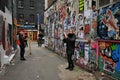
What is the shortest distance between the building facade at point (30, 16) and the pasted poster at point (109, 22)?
148 ft

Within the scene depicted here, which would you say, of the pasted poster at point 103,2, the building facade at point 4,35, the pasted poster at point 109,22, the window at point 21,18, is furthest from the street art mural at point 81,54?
the window at point 21,18

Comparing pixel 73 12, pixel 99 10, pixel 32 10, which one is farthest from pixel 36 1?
pixel 99 10

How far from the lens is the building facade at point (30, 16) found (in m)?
55.4

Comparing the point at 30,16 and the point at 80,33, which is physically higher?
the point at 30,16

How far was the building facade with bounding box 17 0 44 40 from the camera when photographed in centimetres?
5543

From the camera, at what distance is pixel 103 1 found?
1029 cm

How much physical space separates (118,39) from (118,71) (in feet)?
3.55

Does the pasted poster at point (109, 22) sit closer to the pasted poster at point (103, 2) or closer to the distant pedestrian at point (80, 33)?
the pasted poster at point (103, 2)

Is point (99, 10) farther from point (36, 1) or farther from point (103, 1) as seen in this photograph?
point (36, 1)

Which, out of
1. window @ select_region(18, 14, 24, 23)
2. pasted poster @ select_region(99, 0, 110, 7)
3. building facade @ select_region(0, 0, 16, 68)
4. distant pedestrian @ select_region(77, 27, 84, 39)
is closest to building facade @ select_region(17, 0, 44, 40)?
window @ select_region(18, 14, 24, 23)

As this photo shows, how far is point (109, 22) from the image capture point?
962 centimetres

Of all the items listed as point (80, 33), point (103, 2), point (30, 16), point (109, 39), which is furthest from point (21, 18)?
point (109, 39)

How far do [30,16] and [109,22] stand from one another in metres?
48.3

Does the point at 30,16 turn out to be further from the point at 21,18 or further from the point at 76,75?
the point at 76,75
